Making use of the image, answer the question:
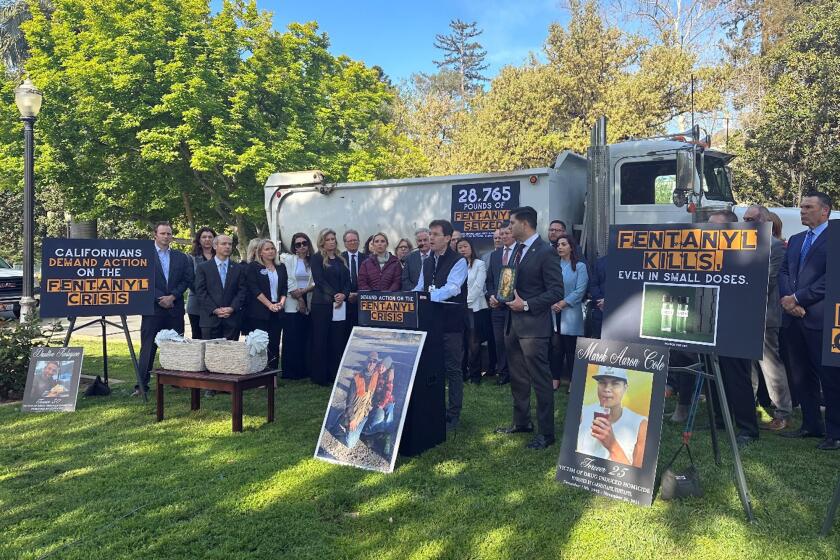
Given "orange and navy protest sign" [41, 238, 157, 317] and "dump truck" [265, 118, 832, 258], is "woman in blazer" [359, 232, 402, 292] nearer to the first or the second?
"dump truck" [265, 118, 832, 258]

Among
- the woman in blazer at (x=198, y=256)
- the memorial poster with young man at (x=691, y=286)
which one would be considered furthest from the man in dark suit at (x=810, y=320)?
the woman in blazer at (x=198, y=256)

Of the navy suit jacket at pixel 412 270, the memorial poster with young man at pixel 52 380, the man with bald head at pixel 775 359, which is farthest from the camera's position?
the navy suit jacket at pixel 412 270

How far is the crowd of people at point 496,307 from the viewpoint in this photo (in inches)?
199

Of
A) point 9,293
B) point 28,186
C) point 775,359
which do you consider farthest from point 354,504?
A: point 9,293

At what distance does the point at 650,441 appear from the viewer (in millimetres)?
3824

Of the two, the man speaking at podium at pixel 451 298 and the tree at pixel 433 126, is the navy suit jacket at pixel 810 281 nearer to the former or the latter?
the man speaking at podium at pixel 451 298

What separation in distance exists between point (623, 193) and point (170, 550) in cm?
759

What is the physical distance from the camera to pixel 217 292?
6.90m

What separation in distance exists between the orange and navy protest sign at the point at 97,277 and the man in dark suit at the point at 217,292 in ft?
1.82

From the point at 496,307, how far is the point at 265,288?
343 cm

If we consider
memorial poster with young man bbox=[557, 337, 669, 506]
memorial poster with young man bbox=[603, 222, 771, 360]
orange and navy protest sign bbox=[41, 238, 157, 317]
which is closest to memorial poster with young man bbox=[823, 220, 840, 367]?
memorial poster with young man bbox=[603, 222, 771, 360]

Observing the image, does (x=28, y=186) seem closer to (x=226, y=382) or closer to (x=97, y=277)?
(x=97, y=277)

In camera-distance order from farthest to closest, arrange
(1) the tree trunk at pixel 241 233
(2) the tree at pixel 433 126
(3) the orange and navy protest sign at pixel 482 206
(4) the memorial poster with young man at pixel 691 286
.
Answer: (2) the tree at pixel 433 126 < (1) the tree trunk at pixel 241 233 < (3) the orange and navy protest sign at pixel 482 206 < (4) the memorial poster with young man at pixel 691 286

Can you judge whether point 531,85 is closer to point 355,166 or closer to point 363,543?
point 355,166
